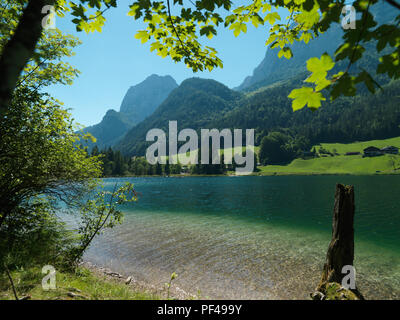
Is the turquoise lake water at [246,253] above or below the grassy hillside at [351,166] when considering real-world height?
below

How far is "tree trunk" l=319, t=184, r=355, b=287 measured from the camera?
8.53m

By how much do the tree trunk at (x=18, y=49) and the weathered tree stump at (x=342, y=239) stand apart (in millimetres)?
10166

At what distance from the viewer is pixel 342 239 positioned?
28.1ft

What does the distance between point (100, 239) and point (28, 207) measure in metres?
15.3

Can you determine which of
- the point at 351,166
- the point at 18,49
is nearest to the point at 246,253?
the point at 18,49

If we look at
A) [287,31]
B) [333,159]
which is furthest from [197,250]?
[333,159]

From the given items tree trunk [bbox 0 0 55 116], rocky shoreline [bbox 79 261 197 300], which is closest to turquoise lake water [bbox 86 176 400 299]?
→ rocky shoreline [bbox 79 261 197 300]

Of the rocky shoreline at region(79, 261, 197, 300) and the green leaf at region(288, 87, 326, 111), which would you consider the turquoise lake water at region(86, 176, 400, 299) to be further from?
the green leaf at region(288, 87, 326, 111)

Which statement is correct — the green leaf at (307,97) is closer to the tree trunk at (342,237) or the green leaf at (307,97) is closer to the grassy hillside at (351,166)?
the tree trunk at (342,237)

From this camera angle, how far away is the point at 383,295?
42.4ft

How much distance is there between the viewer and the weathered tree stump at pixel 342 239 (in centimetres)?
852

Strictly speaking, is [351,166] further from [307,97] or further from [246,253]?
[307,97]

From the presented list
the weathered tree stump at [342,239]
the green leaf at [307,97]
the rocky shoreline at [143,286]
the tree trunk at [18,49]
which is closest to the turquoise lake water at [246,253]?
the rocky shoreline at [143,286]

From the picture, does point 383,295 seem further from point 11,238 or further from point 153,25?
point 11,238
